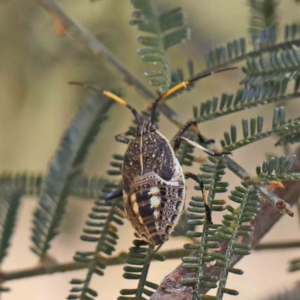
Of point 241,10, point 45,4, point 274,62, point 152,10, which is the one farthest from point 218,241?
point 241,10

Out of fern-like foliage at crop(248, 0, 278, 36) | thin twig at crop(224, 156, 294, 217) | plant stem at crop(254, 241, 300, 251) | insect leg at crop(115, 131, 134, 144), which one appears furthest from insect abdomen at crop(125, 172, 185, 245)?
fern-like foliage at crop(248, 0, 278, 36)

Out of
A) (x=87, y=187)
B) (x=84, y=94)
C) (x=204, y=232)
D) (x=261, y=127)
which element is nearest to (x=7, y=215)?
→ (x=87, y=187)

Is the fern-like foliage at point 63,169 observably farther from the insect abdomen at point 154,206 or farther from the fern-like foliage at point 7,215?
the insect abdomen at point 154,206

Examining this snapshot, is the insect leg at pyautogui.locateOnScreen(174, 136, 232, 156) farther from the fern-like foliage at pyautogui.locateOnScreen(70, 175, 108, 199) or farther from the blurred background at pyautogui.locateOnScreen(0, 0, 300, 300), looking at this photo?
the blurred background at pyautogui.locateOnScreen(0, 0, 300, 300)

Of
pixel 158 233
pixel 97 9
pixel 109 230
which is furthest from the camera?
pixel 97 9

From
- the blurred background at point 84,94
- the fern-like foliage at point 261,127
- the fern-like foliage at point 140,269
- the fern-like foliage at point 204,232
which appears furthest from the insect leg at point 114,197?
the blurred background at point 84,94

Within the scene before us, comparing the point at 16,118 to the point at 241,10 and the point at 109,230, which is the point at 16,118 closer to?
the point at 241,10
